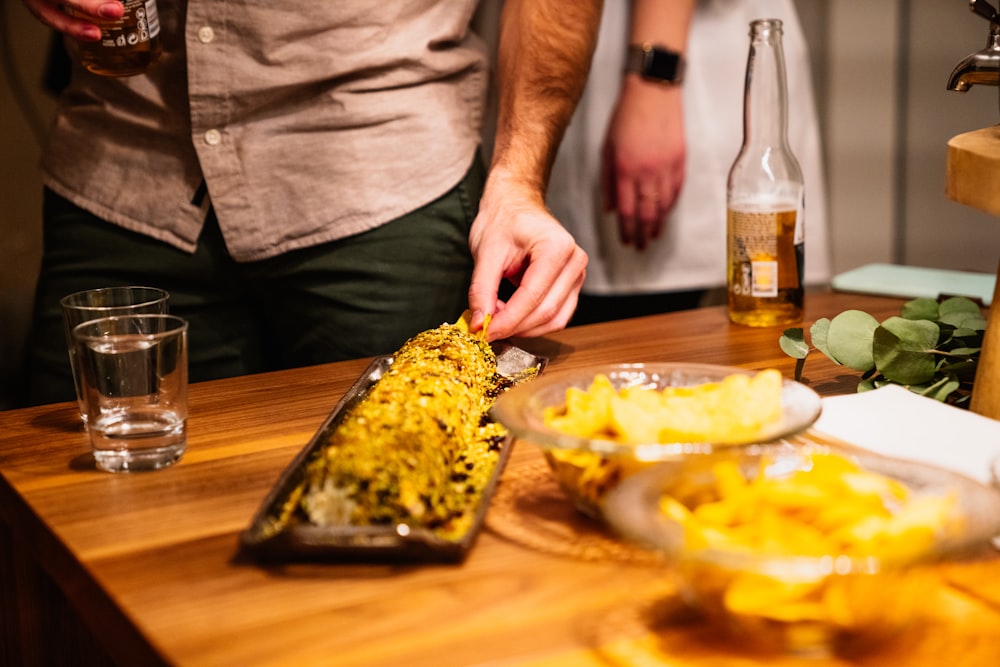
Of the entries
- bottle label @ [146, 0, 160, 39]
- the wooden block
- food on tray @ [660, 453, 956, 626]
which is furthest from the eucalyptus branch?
bottle label @ [146, 0, 160, 39]

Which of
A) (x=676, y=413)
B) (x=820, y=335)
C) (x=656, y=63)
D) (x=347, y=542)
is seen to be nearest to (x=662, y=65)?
(x=656, y=63)

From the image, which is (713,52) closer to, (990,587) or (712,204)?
(712,204)

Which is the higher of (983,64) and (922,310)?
(983,64)

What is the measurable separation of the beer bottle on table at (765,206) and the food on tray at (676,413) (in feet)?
1.78

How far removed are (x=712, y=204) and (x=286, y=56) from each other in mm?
844

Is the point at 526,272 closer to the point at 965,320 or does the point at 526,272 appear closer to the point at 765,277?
the point at 765,277

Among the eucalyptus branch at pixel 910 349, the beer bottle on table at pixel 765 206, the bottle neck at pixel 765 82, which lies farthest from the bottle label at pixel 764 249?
the eucalyptus branch at pixel 910 349

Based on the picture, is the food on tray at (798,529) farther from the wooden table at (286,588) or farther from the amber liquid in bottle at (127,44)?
the amber liquid in bottle at (127,44)

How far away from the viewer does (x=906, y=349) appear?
944mm

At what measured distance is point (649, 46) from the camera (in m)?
1.74

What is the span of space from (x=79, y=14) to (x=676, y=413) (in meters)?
0.75

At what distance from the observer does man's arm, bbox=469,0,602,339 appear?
3.66 feet

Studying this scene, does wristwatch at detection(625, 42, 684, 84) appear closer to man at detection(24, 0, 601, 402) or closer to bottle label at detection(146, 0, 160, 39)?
man at detection(24, 0, 601, 402)

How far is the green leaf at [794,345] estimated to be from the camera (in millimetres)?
1019
